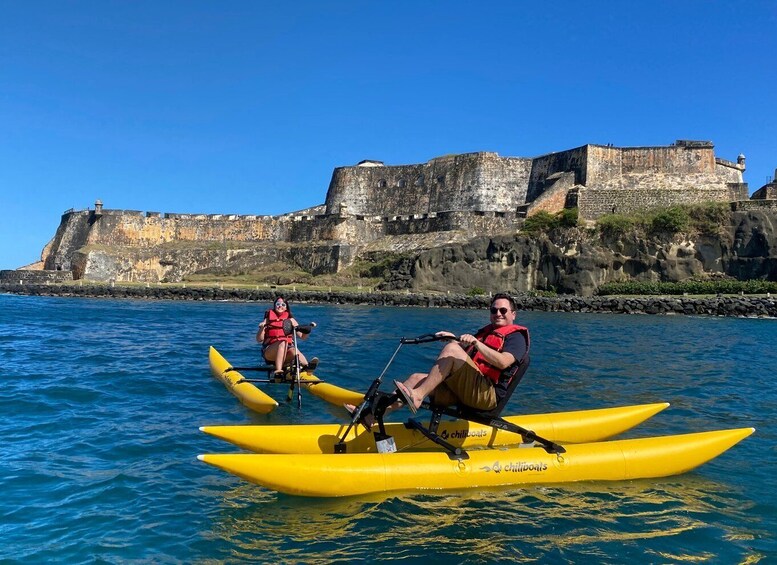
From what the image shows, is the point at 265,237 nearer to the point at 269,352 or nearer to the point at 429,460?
the point at 269,352

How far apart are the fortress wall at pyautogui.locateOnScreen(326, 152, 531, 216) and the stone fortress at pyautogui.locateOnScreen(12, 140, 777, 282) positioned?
0.08 metres

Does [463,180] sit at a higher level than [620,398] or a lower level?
higher

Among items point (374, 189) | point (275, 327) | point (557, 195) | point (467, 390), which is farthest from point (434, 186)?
point (467, 390)

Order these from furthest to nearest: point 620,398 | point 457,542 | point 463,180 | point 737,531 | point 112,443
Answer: point 463,180, point 620,398, point 112,443, point 737,531, point 457,542

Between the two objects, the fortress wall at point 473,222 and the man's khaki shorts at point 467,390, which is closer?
the man's khaki shorts at point 467,390

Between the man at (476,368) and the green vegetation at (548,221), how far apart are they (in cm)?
3308

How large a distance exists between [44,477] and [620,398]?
8.02 m

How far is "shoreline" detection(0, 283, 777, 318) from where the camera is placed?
2961cm

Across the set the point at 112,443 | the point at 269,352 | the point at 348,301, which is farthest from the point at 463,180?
the point at 112,443

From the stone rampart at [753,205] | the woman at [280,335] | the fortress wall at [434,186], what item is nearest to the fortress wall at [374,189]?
the fortress wall at [434,186]

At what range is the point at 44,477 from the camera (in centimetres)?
602

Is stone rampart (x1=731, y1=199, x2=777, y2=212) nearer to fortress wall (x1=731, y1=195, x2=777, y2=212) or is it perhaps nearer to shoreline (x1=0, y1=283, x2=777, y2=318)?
fortress wall (x1=731, y1=195, x2=777, y2=212)

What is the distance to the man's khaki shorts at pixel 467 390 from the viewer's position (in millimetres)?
6051

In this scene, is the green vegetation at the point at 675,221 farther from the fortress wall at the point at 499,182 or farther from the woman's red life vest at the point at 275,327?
the woman's red life vest at the point at 275,327
